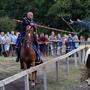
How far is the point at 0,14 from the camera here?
160ft

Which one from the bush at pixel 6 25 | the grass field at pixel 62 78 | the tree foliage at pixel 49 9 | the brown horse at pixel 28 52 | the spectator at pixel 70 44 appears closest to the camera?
the grass field at pixel 62 78

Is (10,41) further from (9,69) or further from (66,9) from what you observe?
(66,9)

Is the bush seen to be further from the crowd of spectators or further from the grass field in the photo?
the grass field

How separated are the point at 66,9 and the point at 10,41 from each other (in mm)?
15470

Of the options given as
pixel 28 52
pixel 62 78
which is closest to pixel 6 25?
pixel 62 78

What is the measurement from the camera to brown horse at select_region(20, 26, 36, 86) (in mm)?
14641

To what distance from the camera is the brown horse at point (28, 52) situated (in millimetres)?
14641

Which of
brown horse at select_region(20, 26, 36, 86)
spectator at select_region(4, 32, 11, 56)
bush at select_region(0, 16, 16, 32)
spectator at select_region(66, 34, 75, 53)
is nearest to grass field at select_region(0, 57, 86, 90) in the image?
brown horse at select_region(20, 26, 36, 86)

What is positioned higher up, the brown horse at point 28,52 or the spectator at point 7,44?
the brown horse at point 28,52

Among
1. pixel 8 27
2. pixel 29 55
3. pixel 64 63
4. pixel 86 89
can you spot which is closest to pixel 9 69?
pixel 64 63

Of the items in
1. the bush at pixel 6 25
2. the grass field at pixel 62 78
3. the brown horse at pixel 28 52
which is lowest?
the bush at pixel 6 25

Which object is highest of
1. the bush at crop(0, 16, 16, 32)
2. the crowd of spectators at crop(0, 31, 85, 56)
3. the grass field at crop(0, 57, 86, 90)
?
the grass field at crop(0, 57, 86, 90)

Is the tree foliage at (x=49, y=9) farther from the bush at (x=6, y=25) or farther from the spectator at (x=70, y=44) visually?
the spectator at (x=70, y=44)

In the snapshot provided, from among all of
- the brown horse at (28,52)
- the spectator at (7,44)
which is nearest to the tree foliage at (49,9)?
the spectator at (7,44)
